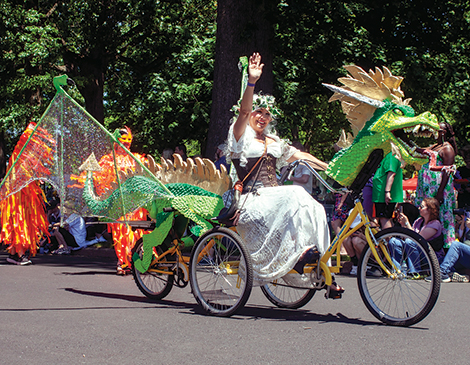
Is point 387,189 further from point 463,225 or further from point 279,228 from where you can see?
point 279,228

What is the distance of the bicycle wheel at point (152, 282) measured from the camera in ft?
19.9

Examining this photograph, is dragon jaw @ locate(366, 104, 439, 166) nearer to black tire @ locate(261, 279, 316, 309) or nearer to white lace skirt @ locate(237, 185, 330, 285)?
white lace skirt @ locate(237, 185, 330, 285)

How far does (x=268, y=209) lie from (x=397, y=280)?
120 cm

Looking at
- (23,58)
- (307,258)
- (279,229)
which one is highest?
(23,58)

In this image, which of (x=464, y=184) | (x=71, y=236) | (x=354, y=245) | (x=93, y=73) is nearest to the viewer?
(x=354, y=245)

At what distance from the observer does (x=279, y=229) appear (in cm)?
502

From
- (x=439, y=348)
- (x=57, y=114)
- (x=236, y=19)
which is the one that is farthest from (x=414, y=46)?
(x=439, y=348)

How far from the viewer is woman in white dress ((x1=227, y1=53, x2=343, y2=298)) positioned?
16.2 ft

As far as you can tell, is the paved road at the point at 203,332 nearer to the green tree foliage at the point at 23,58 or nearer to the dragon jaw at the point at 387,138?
the dragon jaw at the point at 387,138

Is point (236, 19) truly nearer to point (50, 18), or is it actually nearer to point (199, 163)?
point (199, 163)

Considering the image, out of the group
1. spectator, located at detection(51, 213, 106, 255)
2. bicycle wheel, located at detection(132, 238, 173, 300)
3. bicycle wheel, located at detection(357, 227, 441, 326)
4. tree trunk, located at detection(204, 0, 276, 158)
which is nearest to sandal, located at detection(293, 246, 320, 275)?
bicycle wheel, located at detection(357, 227, 441, 326)

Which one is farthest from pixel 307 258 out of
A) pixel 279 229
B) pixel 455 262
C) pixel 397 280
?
pixel 455 262

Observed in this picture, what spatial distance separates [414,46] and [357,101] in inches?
331

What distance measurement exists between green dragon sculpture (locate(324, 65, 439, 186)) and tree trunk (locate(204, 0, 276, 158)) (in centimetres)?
541
